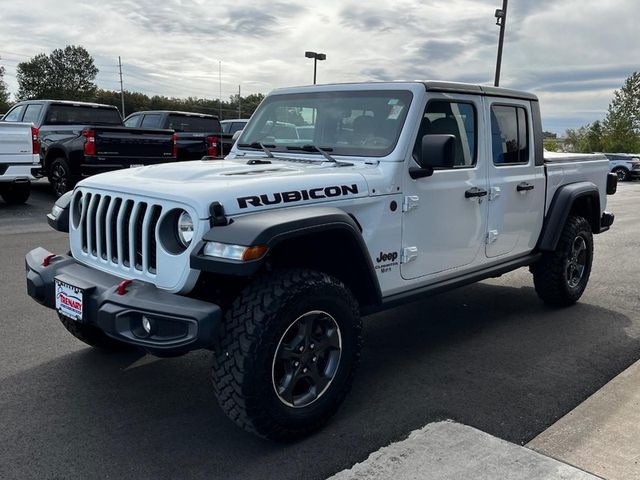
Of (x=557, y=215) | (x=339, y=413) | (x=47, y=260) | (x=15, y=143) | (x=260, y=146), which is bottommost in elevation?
(x=339, y=413)

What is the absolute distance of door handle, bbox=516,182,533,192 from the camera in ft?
15.7

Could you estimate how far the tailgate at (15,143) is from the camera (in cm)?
995

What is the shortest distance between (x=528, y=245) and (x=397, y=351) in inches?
62.1

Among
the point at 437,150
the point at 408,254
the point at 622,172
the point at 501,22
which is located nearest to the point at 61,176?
the point at 408,254

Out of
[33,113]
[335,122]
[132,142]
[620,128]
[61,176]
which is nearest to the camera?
[335,122]

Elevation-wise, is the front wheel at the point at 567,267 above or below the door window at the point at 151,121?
below

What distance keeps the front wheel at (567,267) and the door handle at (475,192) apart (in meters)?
1.38

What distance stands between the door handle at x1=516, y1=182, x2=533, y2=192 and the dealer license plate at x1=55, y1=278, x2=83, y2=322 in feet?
11.0

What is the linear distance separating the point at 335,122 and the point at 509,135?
5.10 ft

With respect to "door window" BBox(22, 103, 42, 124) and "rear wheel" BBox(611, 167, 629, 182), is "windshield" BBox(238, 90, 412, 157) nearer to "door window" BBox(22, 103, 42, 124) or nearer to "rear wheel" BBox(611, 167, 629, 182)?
"door window" BBox(22, 103, 42, 124)

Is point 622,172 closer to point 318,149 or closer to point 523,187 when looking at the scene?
point 523,187

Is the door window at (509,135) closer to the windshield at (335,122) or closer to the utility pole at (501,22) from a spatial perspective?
the windshield at (335,122)

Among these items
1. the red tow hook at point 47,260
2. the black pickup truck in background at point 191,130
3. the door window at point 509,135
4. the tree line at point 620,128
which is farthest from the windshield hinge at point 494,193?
the tree line at point 620,128

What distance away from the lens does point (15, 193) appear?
11.2 metres
